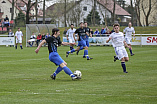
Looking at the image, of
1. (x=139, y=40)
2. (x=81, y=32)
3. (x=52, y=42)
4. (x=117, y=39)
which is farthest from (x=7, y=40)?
(x=52, y=42)

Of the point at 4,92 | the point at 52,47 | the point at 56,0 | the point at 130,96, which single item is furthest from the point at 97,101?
the point at 56,0

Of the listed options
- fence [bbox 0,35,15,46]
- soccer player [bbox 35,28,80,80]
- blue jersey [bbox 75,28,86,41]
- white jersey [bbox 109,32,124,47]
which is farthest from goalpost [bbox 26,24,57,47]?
soccer player [bbox 35,28,80,80]

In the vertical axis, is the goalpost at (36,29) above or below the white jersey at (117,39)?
above

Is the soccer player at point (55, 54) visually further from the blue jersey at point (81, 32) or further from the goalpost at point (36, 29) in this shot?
the goalpost at point (36, 29)

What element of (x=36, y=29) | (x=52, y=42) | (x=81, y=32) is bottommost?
(x=52, y=42)

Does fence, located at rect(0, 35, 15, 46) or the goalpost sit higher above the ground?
the goalpost

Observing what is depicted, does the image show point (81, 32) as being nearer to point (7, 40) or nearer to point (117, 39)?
point (117, 39)

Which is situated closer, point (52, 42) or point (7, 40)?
point (52, 42)

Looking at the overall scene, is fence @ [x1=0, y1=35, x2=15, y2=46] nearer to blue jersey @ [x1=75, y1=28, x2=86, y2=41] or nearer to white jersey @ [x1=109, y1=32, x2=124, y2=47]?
blue jersey @ [x1=75, y1=28, x2=86, y2=41]

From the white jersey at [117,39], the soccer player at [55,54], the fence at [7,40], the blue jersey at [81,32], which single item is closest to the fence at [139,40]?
the fence at [7,40]

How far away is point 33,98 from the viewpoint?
26.8 ft

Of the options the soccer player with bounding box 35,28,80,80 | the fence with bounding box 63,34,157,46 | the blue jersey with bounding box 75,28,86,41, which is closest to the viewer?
the soccer player with bounding box 35,28,80,80

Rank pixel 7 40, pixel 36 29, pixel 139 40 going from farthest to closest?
pixel 36 29 → pixel 7 40 → pixel 139 40

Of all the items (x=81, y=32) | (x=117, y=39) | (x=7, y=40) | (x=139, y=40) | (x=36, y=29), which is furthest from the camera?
(x=36, y=29)
